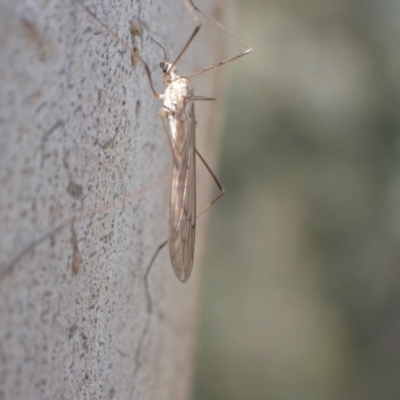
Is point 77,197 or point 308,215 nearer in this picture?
point 77,197

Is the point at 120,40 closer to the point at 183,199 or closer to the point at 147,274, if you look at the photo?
the point at 183,199

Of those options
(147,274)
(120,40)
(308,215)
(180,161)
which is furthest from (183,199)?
(308,215)

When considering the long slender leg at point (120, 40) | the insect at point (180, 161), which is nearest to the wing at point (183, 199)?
the insect at point (180, 161)

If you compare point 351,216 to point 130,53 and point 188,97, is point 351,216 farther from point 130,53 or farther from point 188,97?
point 130,53

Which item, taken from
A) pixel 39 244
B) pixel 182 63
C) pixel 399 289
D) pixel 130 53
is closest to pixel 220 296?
pixel 399 289

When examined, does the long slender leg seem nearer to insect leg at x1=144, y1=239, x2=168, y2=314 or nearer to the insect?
the insect

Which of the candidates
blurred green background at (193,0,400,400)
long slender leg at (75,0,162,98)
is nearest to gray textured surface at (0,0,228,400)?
long slender leg at (75,0,162,98)
